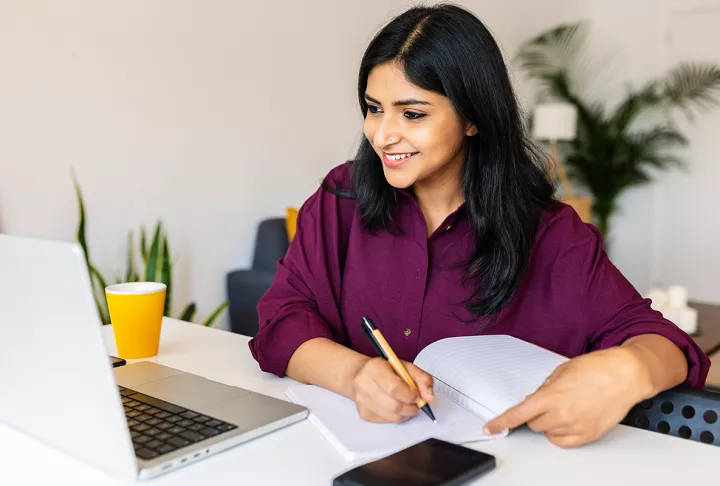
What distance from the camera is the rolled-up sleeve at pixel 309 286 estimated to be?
4.12 ft

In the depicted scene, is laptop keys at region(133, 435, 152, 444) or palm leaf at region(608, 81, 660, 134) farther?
palm leaf at region(608, 81, 660, 134)

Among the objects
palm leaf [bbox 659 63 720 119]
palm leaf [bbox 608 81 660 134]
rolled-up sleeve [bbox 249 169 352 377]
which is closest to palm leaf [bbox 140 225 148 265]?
rolled-up sleeve [bbox 249 169 352 377]

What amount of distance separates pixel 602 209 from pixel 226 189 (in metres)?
3.01

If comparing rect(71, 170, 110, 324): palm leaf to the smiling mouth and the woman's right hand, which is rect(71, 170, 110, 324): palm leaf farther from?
the woman's right hand

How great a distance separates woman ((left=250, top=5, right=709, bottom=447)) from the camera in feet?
4.19

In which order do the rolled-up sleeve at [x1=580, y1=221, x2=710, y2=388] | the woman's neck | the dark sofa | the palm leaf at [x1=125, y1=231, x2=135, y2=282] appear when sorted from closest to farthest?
the rolled-up sleeve at [x1=580, y1=221, x2=710, y2=388] → the woman's neck → the palm leaf at [x1=125, y1=231, x2=135, y2=282] → the dark sofa

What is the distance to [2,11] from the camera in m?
2.50

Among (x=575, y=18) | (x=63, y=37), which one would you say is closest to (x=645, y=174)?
(x=575, y=18)

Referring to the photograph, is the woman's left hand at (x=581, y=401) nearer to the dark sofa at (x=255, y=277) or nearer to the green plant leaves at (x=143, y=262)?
the green plant leaves at (x=143, y=262)

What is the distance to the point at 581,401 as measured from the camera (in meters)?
0.90

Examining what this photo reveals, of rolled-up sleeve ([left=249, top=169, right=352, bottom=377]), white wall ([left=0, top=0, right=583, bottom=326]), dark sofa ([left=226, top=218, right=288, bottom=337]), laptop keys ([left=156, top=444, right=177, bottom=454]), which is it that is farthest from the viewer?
dark sofa ([left=226, top=218, right=288, bottom=337])

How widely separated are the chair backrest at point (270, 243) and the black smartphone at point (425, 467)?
8.45 ft

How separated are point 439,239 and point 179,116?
1.99 m

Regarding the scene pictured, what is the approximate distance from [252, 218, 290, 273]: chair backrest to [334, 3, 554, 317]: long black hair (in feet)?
6.39
